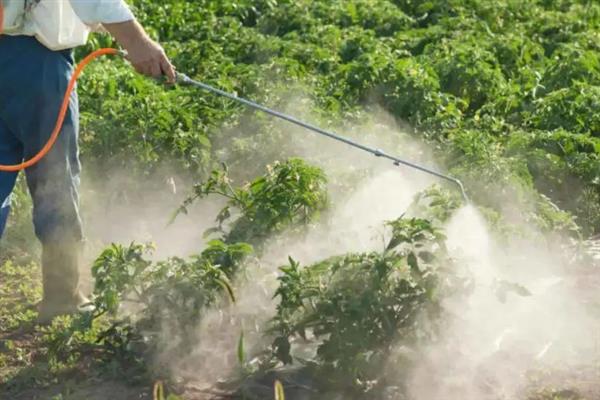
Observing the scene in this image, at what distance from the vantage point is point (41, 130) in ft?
18.6

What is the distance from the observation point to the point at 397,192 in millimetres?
6586

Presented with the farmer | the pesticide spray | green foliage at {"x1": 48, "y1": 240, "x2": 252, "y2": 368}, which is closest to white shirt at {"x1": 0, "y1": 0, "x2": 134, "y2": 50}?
the farmer

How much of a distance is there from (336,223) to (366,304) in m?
1.26

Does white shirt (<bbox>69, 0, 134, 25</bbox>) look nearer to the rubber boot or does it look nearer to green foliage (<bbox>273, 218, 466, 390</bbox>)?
the rubber boot

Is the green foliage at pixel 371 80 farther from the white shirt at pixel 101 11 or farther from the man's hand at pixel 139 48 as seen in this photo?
the white shirt at pixel 101 11

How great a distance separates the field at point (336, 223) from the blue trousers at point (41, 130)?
278 mm

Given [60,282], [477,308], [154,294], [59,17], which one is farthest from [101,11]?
[477,308]

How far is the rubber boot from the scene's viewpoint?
5.95 metres

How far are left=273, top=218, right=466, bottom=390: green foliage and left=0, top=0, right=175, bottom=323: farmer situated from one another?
1.10 meters

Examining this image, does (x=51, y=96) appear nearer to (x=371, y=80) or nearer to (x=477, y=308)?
(x=477, y=308)

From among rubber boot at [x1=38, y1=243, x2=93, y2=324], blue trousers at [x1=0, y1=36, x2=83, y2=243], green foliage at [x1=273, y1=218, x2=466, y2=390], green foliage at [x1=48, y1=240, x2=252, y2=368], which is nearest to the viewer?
green foliage at [x1=273, y1=218, x2=466, y2=390]

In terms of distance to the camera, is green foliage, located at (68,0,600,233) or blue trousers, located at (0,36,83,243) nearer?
blue trousers, located at (0,36,83,243)

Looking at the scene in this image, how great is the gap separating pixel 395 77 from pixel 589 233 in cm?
178

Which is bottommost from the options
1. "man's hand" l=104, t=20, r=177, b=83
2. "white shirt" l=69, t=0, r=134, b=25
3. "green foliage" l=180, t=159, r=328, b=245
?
"green foliage" l=180, t=159, r=328, b=245
